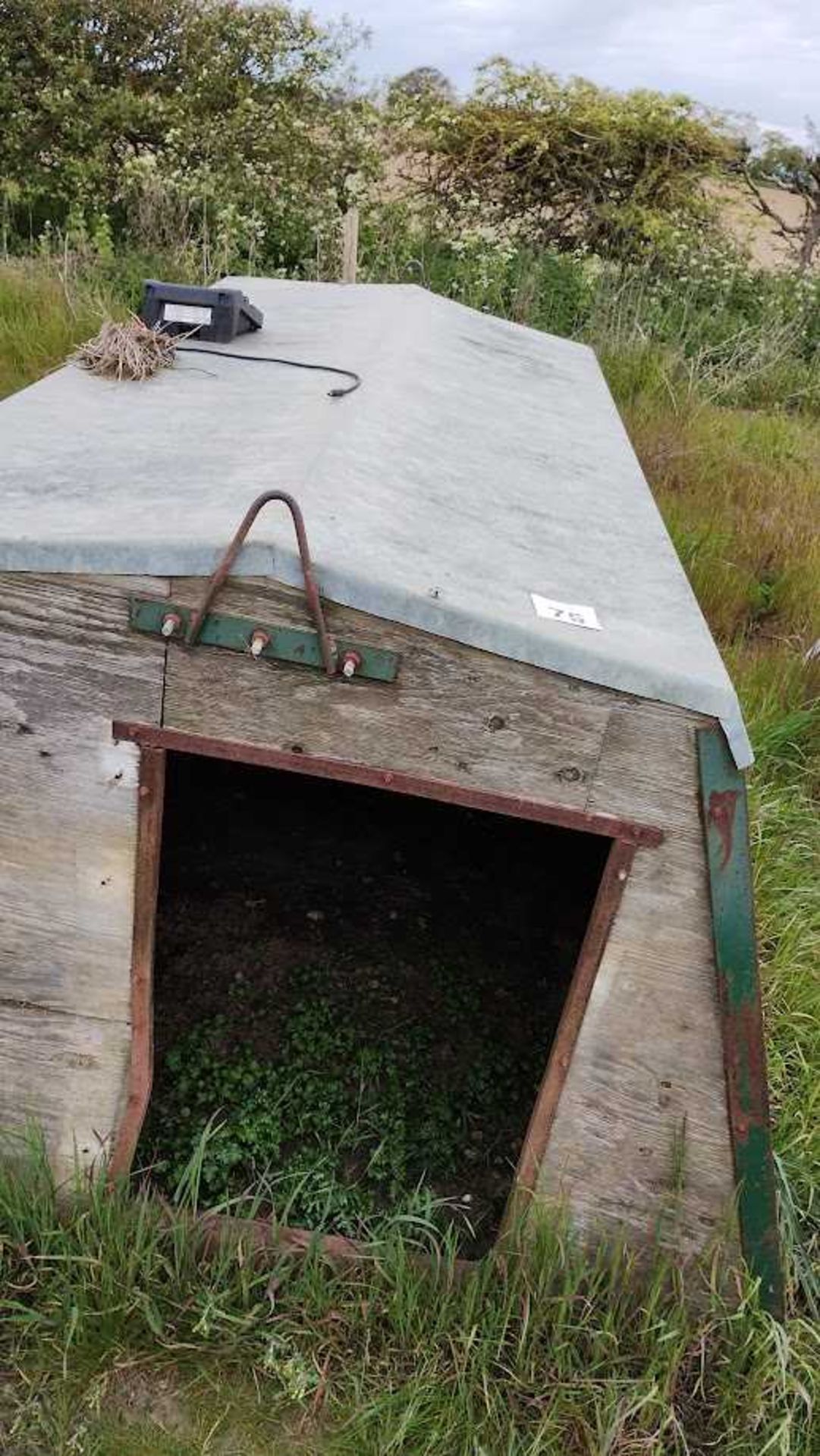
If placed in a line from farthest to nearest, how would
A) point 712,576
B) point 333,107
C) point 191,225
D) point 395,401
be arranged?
point 333,107 < point 191,225 < point 712,576 < point 395,401

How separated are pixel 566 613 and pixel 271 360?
2.09 meters

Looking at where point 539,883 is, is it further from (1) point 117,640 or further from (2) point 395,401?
(1) point 117,640

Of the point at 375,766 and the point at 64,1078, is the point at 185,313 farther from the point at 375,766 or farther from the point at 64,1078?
the point at 64,1078

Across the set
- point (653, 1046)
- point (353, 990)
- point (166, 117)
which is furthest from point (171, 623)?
point (166, 117)

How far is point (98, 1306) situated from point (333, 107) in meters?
11.1

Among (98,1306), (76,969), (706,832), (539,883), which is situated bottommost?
(539,883)

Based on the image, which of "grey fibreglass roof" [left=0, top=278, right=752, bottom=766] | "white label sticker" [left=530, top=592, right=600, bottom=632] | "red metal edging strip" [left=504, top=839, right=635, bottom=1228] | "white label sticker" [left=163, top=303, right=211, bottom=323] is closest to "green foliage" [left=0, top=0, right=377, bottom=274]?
"white label sticker" [left=163, top=303, right=211, bottom=323]

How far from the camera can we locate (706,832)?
93.0 inches

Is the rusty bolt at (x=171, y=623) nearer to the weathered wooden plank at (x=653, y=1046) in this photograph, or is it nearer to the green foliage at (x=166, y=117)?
the weathered wooden plank at (x=653, y=1046)

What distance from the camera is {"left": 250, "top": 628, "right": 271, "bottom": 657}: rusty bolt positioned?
2.24 m

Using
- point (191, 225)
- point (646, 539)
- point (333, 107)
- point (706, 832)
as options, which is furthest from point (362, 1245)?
point (333, 107)

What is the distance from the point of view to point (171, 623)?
88.7 inches

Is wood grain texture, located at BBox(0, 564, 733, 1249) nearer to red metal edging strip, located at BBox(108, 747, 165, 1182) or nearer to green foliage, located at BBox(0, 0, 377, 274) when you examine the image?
red metal edging strip, located at BBox(108, 747, 165, 1182)

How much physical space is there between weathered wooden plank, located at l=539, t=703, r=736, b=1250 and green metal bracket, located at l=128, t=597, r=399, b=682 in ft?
1.53
